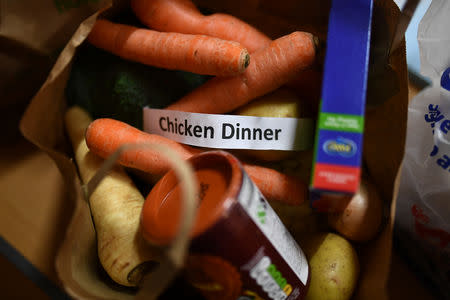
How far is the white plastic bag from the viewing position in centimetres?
66

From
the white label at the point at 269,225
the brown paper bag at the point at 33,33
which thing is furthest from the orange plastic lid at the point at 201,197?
the brown paper bag at the point at 33,33

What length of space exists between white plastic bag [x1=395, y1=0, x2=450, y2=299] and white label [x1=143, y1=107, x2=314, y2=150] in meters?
0.22

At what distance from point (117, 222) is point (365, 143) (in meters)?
0.50

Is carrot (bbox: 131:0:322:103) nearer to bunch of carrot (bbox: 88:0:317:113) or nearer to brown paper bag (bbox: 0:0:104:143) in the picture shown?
bunch of carrot (bbox: 88:0:317:113)

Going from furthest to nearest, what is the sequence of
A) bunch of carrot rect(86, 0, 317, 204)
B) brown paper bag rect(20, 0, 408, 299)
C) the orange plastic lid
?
bunch of carrot rect(86, 0, 317, 204) < brown paper bag rect(20, 0, 408, 299) < the orange plastic lid

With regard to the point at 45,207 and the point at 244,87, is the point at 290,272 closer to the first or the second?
the point at 244,87

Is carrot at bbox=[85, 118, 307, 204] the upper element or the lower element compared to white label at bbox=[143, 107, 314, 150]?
lower

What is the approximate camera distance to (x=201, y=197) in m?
0.52

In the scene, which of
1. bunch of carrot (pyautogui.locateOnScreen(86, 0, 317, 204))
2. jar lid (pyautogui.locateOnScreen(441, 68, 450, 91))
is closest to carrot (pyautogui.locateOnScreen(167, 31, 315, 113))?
bunch of carrot (pyautogui.locateOnScreen(86, 0, 317, 204))

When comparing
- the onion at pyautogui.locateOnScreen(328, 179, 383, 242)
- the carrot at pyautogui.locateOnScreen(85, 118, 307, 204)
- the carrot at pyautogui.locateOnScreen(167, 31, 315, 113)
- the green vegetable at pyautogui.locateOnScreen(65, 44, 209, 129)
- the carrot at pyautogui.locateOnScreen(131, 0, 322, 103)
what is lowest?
the onion at pyautogui.locateOnScreen(328, 179, 383, 242)

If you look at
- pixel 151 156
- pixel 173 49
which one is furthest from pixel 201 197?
pixel 173 49

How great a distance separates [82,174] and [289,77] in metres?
0.47

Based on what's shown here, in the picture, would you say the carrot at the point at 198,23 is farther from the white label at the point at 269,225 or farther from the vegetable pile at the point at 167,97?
the white label at the point at 269,225

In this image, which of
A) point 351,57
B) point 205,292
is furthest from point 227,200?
point 351,57
